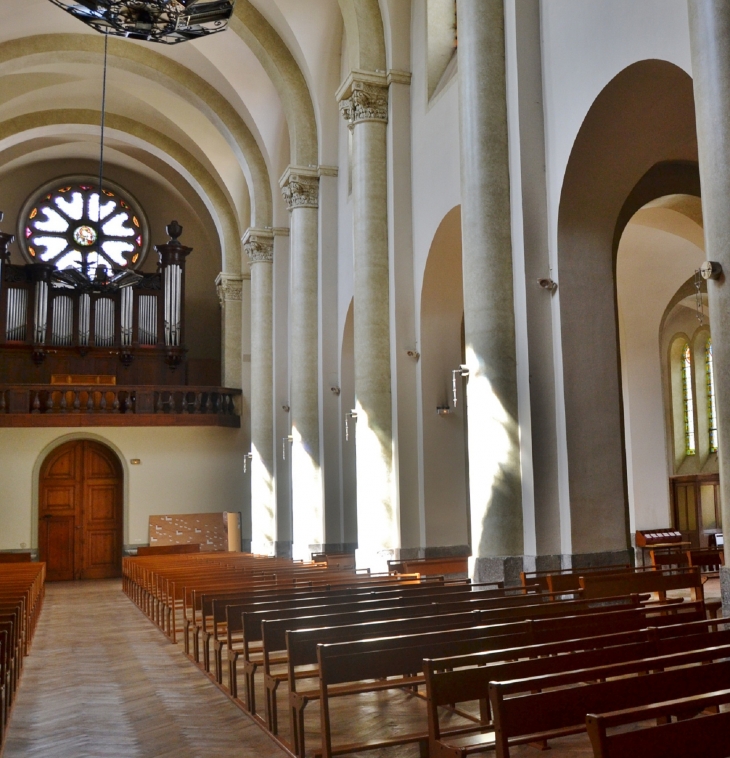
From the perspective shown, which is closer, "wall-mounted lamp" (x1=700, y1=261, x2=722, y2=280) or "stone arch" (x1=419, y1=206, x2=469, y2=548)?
"wall-mounted lamp" (x1=700, y1=261, x2=722, y2=280)

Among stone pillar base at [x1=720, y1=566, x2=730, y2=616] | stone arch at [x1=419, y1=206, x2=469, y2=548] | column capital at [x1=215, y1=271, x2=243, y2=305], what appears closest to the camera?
stone pillar base at [x1=720, y1=566, x2=730, y2=616]

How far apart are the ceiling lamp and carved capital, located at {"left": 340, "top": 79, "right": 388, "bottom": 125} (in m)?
2.56

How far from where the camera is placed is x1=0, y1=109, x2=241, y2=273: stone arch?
72.0 ft

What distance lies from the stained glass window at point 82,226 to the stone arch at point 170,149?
317 centimetres

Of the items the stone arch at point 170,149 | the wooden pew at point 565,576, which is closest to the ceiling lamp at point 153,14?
the wooden pew at point 565,576

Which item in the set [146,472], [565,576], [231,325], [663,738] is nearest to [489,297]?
[565,576]

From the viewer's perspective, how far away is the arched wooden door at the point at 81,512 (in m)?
22.3

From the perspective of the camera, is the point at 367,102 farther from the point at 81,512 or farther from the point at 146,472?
the point at 81,512

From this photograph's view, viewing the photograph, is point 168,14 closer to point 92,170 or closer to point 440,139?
point 440,139

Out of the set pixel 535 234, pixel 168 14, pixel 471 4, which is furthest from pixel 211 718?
pixel 168 14

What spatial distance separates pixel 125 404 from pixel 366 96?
11628 mm

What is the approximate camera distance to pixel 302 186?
17.0m

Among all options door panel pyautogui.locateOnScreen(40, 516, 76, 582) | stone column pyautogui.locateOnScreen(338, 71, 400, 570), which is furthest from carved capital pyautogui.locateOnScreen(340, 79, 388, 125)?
door panel pyautogui.locateOnScreen(40, 516, 76, 582)

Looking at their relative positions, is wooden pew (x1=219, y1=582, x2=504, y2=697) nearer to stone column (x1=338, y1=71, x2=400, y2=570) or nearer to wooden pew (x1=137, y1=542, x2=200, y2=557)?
stone column (x1=338, y1=71, x2=400, y2=570)
